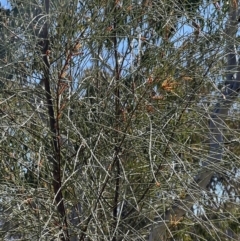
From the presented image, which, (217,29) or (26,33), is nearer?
(26,33)

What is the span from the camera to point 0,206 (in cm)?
242

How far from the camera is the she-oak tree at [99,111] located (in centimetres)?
236

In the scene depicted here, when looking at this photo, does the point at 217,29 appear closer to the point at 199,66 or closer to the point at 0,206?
the point at 199,66

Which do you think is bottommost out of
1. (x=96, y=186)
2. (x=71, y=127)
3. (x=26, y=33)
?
(x=96, y=186)

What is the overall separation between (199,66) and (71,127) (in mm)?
660

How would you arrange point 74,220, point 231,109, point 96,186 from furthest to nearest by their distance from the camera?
point 231,109, point 74,220, point 96,186

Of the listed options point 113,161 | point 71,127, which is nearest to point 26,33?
point 71,127

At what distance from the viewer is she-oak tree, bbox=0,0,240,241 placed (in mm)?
2361

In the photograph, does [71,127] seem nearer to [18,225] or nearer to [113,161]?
[113,161]

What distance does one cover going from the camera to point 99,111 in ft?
8.07

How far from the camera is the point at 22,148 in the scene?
249 cm

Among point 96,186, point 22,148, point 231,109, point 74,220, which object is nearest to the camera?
point 96,186

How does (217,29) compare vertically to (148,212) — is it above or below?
above

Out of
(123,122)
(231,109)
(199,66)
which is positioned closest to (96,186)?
(123,122)
